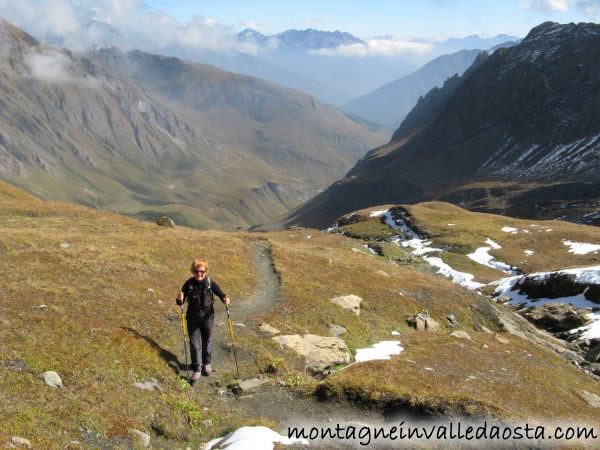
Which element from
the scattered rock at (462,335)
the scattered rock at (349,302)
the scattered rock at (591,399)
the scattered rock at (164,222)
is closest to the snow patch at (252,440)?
the scattered rock at (591,399)

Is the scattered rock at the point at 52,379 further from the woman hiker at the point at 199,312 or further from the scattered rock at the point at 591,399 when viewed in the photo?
the scattered rock at the point at 591,399

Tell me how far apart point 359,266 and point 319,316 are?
16.8 metres

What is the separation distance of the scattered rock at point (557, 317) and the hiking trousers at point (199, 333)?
43.0m

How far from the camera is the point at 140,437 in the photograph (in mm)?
14516

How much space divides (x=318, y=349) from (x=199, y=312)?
8.24 meters

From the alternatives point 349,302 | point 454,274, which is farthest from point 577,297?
point 349,302

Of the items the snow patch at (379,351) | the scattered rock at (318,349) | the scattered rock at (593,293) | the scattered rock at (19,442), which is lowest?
the scattered rock at (593,293)

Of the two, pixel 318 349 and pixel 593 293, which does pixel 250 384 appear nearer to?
pixel 318 349

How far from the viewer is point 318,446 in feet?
49.9

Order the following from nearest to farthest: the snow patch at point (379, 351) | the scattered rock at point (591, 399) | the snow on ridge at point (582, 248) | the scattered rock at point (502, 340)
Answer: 1. the scattered rock at point (591, 399)
2. the snow patch at point (379, 351)
3. the scattered rock at point (502, 340)
4. the snow on ridge at point (582, 248)

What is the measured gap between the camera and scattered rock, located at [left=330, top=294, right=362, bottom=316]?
1340 inches

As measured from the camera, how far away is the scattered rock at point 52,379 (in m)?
15.5

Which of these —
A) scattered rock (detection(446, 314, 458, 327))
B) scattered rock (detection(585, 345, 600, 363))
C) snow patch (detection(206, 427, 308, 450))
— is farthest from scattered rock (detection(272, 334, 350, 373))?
scattered rock (detection(585, 345, 600, 363))

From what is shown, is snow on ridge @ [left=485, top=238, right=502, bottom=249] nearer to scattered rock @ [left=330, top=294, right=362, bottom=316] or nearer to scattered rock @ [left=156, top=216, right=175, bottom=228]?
scattered rock @ [left=330, top=294, right=362, bottom=316]
